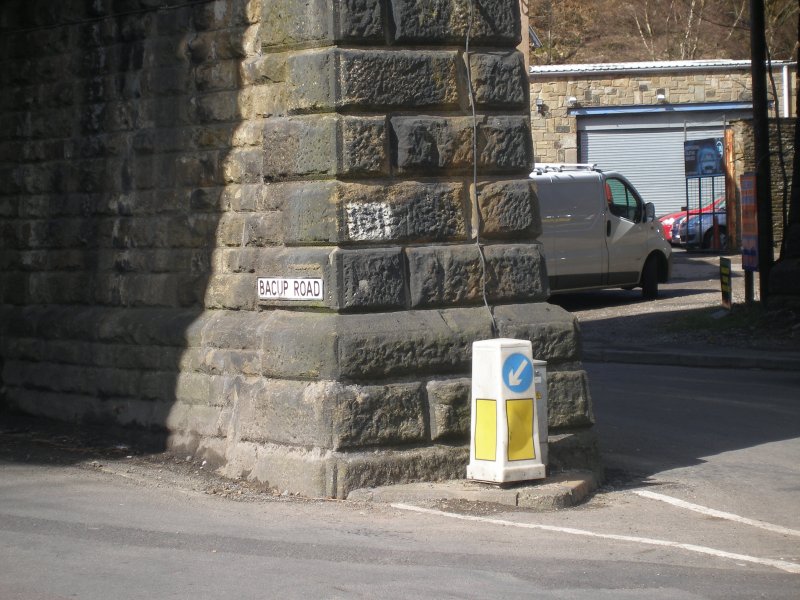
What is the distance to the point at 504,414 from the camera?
7.30 m

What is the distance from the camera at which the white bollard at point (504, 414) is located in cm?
732

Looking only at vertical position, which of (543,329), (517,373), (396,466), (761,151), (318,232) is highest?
(761,151)

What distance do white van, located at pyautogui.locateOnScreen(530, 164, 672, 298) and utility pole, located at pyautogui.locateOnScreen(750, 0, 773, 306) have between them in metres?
3.79

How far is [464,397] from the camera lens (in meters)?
7.73

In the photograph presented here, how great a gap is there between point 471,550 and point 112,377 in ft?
14.4

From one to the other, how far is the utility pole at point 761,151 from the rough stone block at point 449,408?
10775 mm

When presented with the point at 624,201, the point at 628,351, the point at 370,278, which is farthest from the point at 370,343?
the point at 624,201

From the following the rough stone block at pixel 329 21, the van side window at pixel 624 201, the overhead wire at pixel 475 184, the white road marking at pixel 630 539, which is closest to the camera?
the white road marking at pixel 630 539

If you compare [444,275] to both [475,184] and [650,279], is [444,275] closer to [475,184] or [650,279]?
[475,184]

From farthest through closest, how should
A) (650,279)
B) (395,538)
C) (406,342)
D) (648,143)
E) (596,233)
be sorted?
(648,143) < (650,279) < (596,233) < (406,342) < (395,538)

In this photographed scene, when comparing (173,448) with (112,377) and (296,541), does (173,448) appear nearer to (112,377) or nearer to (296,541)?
(112,377)

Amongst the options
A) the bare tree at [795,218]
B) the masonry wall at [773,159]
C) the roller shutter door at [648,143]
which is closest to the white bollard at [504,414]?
the bare tree at [795,218]

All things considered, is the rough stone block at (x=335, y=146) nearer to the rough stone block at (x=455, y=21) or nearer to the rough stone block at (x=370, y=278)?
the rough stone block at (x=370, y=278)

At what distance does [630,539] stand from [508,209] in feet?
8.05
